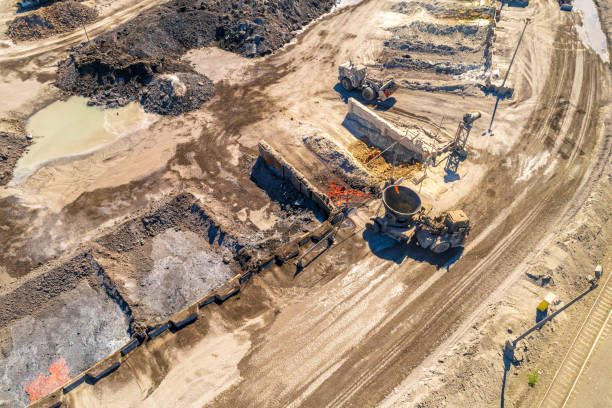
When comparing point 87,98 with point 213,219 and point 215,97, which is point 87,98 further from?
point 213,219

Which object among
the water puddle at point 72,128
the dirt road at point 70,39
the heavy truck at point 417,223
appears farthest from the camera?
the dirt road at point 70,39

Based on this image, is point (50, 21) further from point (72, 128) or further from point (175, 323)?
point (175, 323)

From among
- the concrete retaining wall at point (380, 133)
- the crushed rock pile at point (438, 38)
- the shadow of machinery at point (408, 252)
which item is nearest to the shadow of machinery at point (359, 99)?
the concrete retaining wall at point (380, 133)

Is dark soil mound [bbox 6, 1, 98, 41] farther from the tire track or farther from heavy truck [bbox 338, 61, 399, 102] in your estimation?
the tire track

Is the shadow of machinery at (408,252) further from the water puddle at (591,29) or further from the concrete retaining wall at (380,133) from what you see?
the water puddle at (591,29)

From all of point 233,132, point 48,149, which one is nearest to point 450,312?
point 233,132

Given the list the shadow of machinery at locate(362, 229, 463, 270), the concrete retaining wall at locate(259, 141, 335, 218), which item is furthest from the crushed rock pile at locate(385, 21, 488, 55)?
the shadow of machinery at locate(362, 229, 463, 270)
